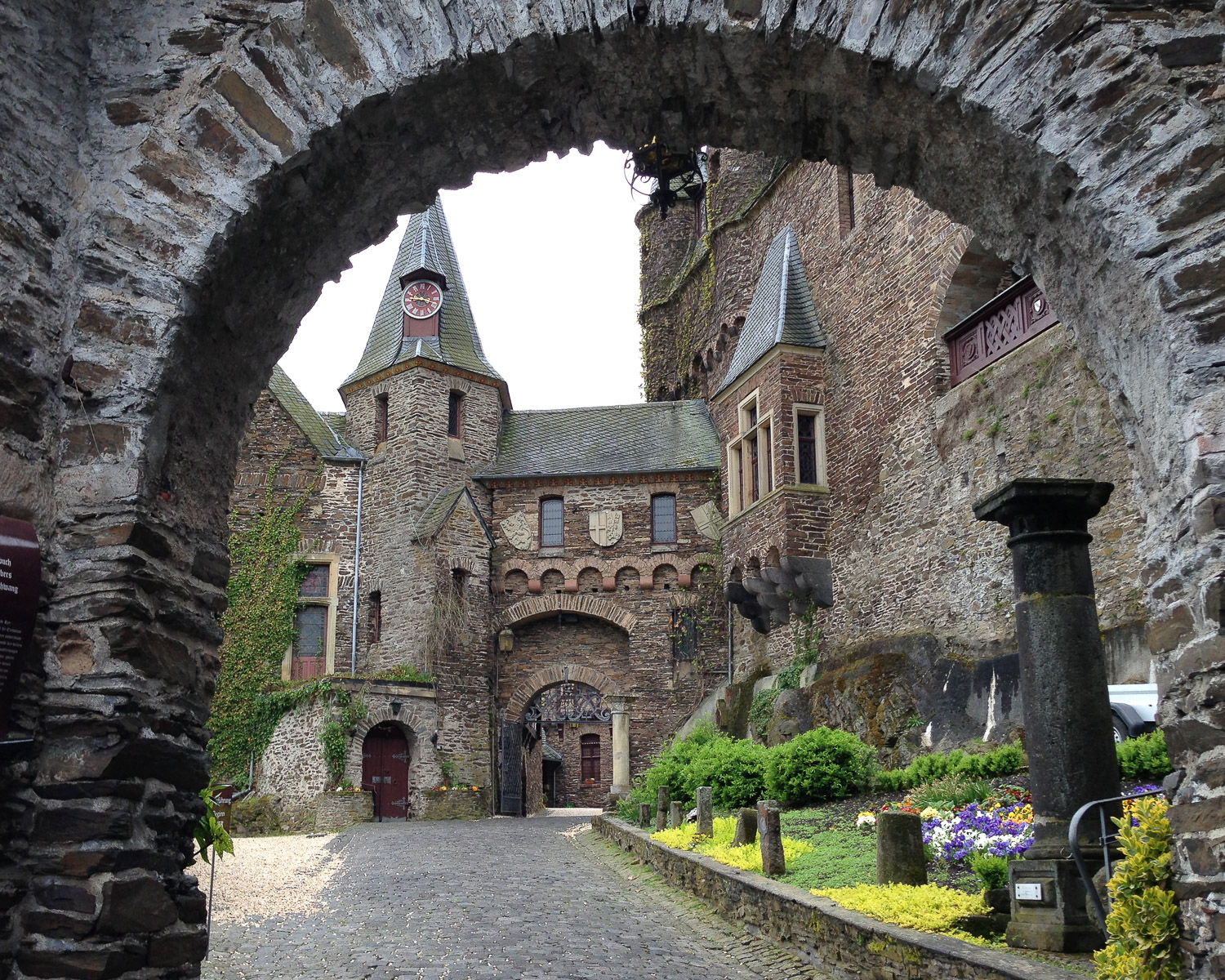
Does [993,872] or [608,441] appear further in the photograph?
[608,441]

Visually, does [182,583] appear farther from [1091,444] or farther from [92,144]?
[1091,444]

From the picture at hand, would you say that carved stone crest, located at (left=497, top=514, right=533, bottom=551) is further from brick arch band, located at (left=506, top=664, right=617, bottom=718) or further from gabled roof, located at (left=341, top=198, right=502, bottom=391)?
gabled roof, located at (left=341, top=198, right=502, bottom=391)

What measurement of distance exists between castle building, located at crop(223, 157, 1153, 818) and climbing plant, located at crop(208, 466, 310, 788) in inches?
15.4

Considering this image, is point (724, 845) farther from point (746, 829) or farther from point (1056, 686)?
point (1056, 686)

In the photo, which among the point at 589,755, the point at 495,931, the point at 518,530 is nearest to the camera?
the point at 495,931

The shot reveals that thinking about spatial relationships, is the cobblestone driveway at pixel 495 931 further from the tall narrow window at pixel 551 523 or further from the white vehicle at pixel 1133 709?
the tall narrow window at pixel 551 523

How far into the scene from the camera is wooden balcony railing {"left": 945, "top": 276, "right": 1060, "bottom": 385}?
576 inches

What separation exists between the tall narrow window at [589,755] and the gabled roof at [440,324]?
20.0m

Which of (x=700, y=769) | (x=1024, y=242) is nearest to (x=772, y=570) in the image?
(x=700, y=769)

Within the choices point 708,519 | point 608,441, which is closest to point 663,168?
point 708,519

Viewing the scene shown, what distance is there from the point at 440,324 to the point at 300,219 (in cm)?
→ 2491

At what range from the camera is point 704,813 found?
12867 mm

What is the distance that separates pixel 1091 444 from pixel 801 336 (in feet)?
29.0

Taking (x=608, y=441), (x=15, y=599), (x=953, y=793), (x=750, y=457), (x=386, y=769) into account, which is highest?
(x=608, y=441)
